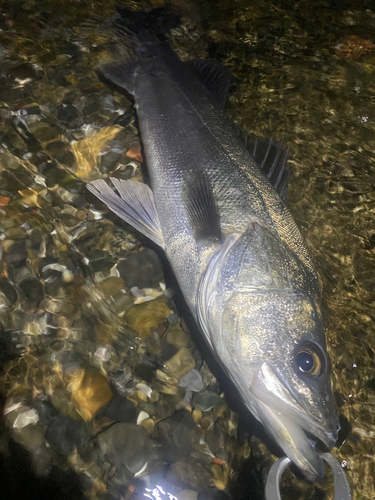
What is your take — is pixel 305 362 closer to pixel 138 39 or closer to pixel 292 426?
pixel 292 426

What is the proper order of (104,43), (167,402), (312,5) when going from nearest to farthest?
(167,402)
(104,43)
(312,5)

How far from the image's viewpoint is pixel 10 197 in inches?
105

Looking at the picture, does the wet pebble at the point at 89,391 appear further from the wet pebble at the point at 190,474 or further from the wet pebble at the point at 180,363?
the wet pebble at the point at 190,474

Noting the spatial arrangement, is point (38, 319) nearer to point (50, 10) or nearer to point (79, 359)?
point (79, 359)

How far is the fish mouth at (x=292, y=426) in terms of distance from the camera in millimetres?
1620

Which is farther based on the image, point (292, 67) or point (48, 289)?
point (292, 67)

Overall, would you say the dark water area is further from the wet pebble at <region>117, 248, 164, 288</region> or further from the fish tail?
the fish tail

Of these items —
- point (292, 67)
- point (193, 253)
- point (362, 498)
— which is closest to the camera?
point (362, 498)

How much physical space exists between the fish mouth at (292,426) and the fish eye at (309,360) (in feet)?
0.50

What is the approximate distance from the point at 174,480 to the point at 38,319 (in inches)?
55.7

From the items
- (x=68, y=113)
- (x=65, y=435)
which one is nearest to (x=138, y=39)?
(x=68, y=113)

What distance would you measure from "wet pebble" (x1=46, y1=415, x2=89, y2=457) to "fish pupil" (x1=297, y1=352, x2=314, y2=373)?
1433 mm

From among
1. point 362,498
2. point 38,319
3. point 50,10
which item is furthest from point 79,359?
point 50,10

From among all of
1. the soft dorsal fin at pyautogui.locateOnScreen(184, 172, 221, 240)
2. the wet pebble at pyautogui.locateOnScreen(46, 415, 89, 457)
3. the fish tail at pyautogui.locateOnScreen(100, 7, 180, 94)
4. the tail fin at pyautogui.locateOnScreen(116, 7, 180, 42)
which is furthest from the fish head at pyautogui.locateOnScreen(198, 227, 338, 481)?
the tail fin at pyautogui.locateOnScreen(116, 7, 180, 42)
